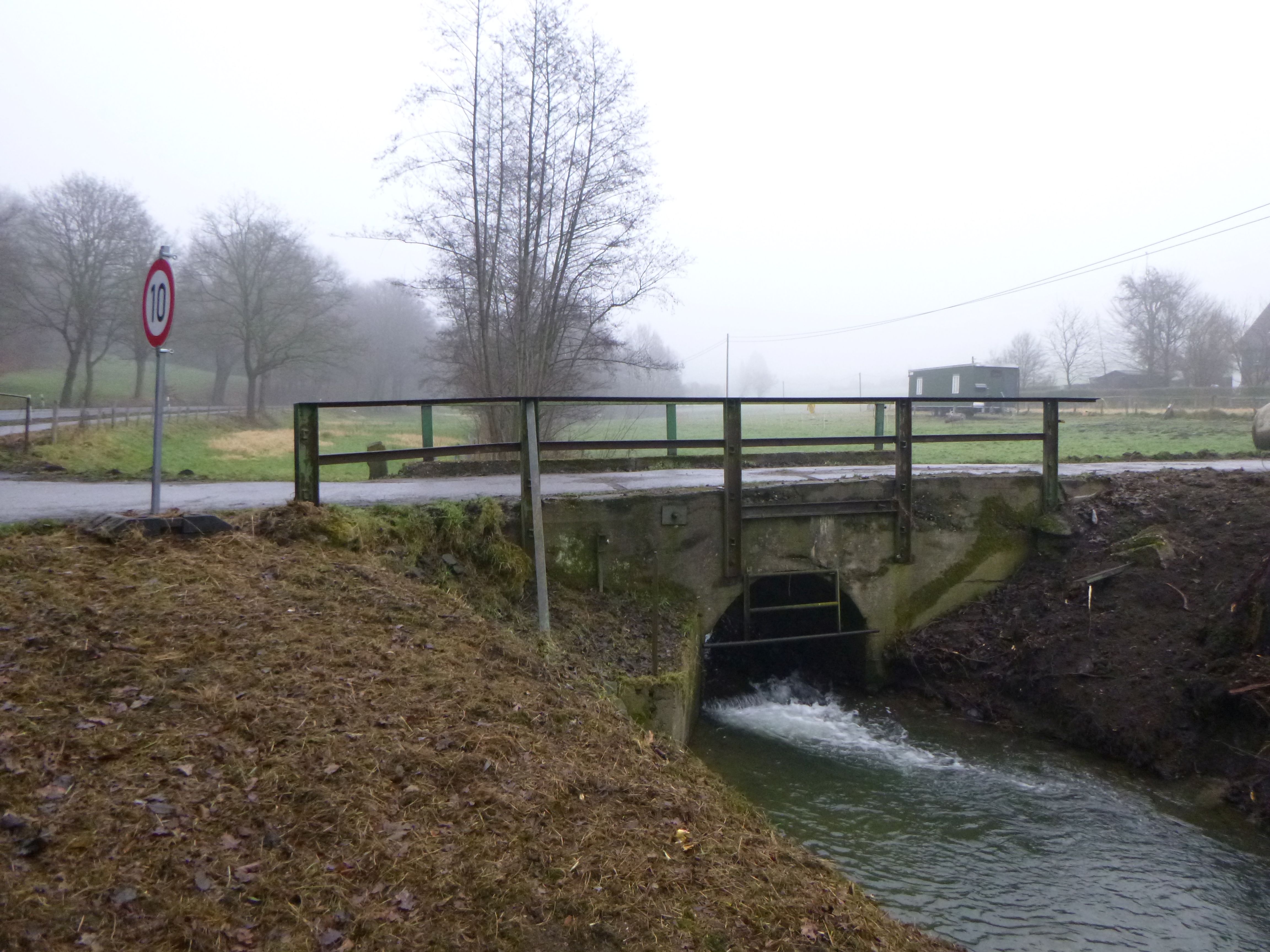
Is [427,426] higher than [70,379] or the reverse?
the reverse

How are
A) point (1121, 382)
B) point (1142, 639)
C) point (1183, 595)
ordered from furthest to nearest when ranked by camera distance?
point (1121, 382), point (1183, 595), point (1142, 639)

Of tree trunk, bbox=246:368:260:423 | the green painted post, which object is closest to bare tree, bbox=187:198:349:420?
tree trunk, bbox=246:368:260:423

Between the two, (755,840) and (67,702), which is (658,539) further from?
(67,702)

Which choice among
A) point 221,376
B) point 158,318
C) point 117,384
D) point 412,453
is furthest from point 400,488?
point 117,384

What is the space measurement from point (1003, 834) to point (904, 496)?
15.6 ft

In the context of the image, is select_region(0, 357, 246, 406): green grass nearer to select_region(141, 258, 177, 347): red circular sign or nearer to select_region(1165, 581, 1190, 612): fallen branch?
select_region(141, 258, 177, 347): red circular sign

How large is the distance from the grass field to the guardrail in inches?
139

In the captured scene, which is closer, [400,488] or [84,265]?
[400,488]

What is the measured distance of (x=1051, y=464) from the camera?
1172 centimetres

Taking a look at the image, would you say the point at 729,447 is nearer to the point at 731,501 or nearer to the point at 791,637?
the point at 731,501

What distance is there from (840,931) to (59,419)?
28468 mm

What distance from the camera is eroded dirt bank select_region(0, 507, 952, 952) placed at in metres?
3.33

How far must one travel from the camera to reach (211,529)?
22.2 ft

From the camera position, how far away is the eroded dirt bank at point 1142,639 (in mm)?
8219
